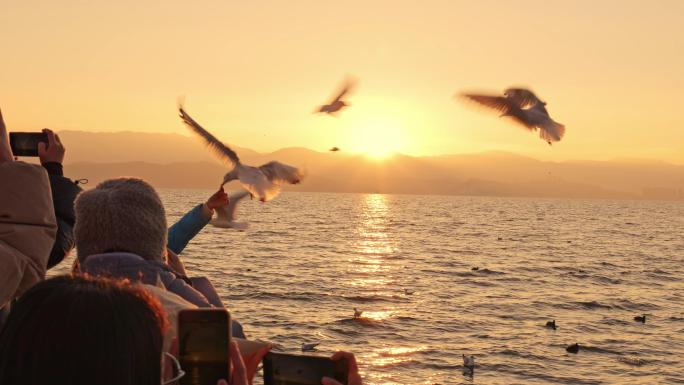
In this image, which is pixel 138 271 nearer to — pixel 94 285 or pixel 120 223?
pixel 120 223

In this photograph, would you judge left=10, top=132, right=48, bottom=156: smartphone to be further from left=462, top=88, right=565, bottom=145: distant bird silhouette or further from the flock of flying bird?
left=462, top=88, right=565, bottom=145: distant bird silhouette

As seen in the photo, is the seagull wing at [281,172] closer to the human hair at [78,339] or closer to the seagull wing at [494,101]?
the seagull wing at [494,101]

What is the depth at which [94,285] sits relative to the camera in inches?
63.7

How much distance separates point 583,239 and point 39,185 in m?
91.3

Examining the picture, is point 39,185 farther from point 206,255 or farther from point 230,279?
point 206,255

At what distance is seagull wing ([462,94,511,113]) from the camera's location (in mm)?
9805

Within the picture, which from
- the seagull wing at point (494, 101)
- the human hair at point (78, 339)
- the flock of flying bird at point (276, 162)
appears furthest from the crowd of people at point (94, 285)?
the seagull wing at point (494, 101)

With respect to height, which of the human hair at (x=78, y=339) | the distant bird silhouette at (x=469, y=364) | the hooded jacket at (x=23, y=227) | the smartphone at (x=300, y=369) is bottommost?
the distant bird silhouette at (x=469, y=364)

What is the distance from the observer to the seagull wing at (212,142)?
7.32 m

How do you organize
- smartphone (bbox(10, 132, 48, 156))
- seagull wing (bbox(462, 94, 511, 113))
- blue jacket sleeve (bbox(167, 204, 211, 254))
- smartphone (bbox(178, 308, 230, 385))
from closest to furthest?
smartphone (bbox(178, 308, 230, 385)) → smartphone (bbox(10, 132, 48, 156)) → blue jacket sleeve (bbox(167, 204, 211, 254)) → seagull wing (bbox(462, 94, 511, 113))

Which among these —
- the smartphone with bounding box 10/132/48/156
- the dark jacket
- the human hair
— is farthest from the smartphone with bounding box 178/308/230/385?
the smartphone with bounding box 10/132/48/156

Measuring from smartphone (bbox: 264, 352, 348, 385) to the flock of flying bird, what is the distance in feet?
8.59

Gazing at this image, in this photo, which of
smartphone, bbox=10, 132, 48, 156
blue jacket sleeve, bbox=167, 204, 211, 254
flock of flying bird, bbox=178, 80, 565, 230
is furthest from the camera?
flock of flying bird, bbox=178, 80, 565, 230

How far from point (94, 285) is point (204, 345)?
58cm
